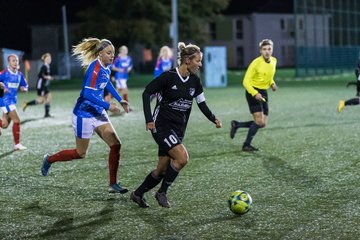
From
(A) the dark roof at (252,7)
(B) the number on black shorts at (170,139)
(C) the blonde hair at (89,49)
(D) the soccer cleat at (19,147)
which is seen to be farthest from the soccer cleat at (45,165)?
(A) the dark roof at (252,7)

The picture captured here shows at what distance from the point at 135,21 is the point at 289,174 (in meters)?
43.3

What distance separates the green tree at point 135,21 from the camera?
2008 inches

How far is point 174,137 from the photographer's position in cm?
694

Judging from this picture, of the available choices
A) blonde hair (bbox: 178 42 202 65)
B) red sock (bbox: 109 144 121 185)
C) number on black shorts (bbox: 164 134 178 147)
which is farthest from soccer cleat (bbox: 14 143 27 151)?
blonde hair (bbox: 178 42 202 65)

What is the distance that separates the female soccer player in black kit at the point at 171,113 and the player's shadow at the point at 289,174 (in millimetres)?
1945

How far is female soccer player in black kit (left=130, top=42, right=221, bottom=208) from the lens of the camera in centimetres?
687

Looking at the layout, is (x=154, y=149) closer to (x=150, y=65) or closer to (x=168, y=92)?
(x=168, y=92)

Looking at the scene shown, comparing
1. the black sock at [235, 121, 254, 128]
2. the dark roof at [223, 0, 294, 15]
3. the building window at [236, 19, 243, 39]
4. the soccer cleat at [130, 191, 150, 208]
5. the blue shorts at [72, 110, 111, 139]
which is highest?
the dark roof at [223, 0, 294, 15]

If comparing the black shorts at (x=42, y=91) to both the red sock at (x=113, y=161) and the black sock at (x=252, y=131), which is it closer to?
the black sock at (x=252, y=131)

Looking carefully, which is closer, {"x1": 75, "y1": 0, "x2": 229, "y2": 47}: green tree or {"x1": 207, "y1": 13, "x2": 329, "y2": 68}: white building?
{"x1": 75, "y1": 0, "x2": 229, "y2": 47}: green tree

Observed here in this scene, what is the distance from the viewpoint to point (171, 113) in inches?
277

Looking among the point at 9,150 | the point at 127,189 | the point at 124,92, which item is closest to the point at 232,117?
the point at 124,92

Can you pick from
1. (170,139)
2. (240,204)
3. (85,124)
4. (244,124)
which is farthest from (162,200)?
(244,124)

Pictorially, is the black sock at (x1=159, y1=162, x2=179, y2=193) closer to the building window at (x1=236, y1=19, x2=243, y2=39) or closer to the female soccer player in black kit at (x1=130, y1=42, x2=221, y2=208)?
the female soccer player in black kit at (x1=130, y1=42, x2=221, y2=208)
